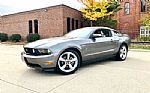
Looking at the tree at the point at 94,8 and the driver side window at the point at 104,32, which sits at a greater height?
the tree at the point at 94,8

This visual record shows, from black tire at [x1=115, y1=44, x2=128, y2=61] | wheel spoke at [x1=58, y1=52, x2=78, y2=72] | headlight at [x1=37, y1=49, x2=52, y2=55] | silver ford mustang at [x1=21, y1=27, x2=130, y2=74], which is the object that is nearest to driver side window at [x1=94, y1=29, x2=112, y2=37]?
silver ford mustang at [x1=21, y1=27, x2=130, y2=74]

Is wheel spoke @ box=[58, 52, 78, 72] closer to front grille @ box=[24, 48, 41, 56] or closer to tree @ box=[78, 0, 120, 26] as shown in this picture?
front grille @ box=[24, 48, 41, 56]

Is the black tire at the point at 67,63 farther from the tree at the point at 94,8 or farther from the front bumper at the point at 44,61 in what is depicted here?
the tree at the point at 94,8

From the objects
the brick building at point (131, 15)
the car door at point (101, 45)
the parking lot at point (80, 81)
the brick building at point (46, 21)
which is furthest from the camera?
the brick building at point (131, 15)

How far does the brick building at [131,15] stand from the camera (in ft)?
88.0

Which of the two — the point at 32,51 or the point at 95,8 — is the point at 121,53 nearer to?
the point at 32,51

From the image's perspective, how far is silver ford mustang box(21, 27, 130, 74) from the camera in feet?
17.8

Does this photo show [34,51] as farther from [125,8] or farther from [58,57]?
[125,8]

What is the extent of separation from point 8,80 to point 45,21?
1657 centimetres

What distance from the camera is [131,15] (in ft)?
90.4

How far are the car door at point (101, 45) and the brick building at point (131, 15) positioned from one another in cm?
1948

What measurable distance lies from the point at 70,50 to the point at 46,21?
52.2 feet

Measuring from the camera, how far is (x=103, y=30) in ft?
24.3

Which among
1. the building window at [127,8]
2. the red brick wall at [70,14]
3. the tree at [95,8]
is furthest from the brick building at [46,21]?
the building window at [127,8]
